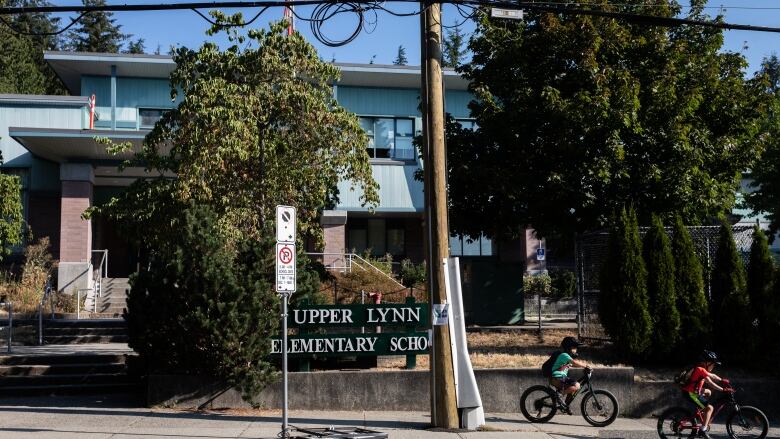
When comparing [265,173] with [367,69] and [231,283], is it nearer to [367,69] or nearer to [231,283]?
[231,283]

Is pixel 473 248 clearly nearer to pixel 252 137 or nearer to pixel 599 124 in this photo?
pixel 599 124

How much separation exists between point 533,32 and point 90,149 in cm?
1652

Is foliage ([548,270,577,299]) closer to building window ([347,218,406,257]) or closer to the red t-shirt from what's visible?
building window ([347,218,406,257])

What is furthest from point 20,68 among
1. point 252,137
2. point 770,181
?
point 770,181

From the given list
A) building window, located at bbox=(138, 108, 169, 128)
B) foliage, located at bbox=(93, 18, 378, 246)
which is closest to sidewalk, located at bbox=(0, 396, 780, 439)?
foliage, located at bbox=(93, 18, 378, 246)

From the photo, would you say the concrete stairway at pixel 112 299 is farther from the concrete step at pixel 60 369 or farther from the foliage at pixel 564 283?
the foliage at pixel 564 283

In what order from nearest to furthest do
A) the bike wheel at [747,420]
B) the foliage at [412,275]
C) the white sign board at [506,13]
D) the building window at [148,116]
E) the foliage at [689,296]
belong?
the bike wheel at [747,420]
the white sign board at [506,13]
the foliage at [689,296]
the foliage at [412,275]
the building window at [148,116]

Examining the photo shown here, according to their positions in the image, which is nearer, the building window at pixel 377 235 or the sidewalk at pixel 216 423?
the sidewalk at pixel 216 423

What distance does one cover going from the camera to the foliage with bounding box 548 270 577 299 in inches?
1275

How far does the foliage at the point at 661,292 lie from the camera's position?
14594mm

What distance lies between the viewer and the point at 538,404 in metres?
12.8

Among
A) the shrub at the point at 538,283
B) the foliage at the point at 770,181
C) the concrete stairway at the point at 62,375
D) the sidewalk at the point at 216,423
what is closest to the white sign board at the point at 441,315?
the sidewalk at the point at 216,423

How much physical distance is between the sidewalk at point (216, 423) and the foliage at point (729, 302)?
2.11 m

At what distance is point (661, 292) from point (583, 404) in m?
3.15
